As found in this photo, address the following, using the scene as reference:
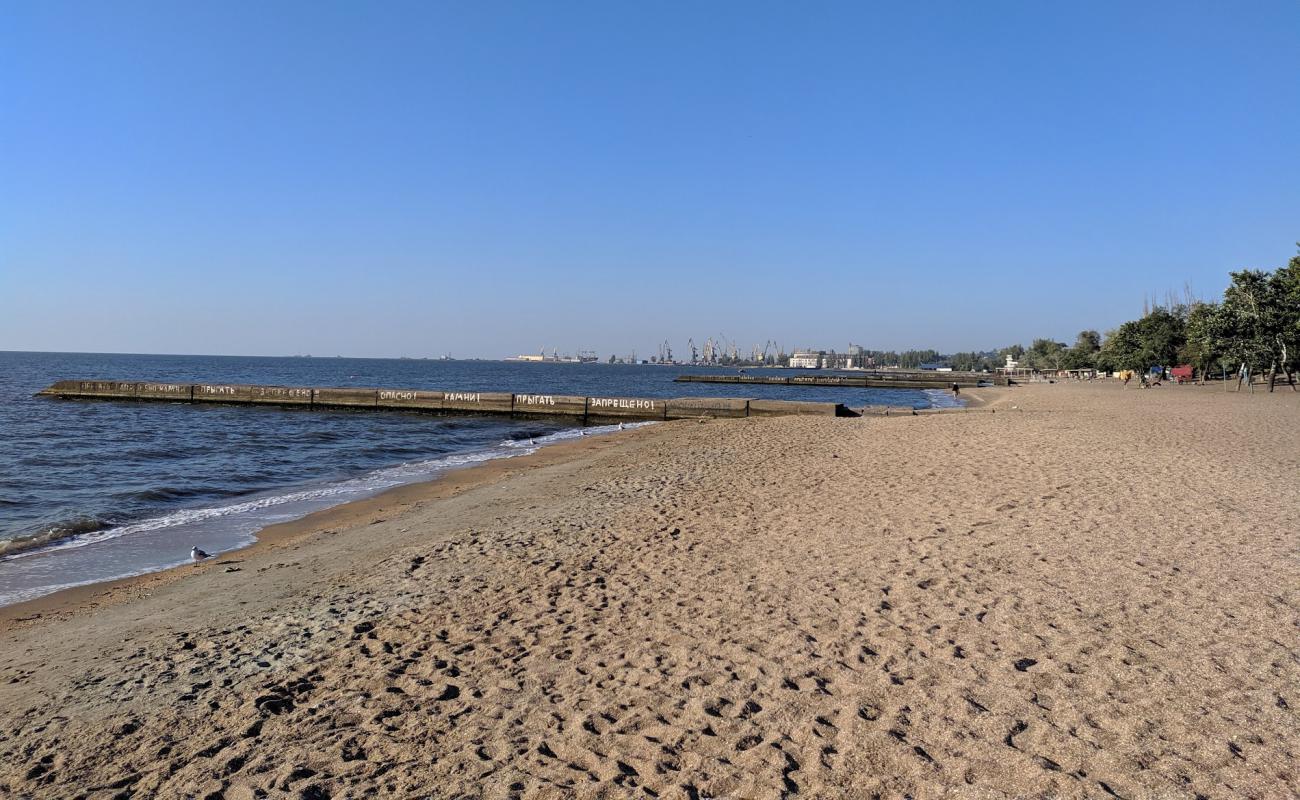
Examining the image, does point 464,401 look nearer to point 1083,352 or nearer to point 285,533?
point 285,533

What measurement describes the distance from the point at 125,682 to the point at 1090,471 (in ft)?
43.1

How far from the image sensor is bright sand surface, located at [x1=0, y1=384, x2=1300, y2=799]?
3701mm

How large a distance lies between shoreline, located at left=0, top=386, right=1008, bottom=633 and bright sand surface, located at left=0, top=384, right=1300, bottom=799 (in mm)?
102

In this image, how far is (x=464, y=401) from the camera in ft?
125

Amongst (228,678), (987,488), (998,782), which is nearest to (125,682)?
(228,678)

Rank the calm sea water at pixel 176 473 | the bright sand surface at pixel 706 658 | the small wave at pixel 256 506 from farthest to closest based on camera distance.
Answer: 1. the small wave at pixel 256 506
2. the calm sea water at pixel 176 473
3. the bright sand surface at pixel 706 658

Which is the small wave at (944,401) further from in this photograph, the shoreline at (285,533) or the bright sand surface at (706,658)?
the bright sand surface at (706,658)

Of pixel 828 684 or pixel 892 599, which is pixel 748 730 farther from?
pixel 892 599

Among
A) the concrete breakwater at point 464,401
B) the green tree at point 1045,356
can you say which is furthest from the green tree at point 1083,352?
the concrete breakwater at point 464,401

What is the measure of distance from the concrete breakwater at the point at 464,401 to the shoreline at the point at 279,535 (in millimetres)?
13895

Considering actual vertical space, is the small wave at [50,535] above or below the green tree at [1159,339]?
below

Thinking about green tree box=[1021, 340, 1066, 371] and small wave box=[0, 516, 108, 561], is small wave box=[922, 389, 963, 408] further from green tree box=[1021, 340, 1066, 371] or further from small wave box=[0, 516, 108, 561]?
green tree box=[1021, 340, 1066, 371]

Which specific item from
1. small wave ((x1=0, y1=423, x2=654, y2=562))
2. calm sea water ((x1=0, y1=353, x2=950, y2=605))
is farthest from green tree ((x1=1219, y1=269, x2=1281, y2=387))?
small wave ((x1=0, y1=423, x2=654, y2=562))

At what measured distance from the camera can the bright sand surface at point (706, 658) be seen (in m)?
3.70
